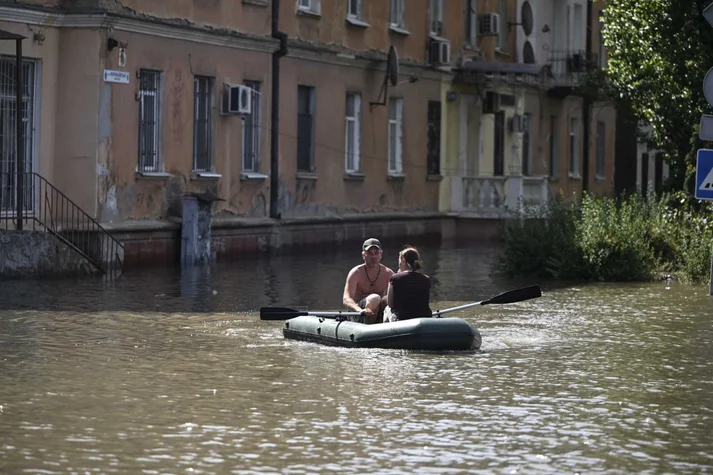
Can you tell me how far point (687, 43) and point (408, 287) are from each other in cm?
1252

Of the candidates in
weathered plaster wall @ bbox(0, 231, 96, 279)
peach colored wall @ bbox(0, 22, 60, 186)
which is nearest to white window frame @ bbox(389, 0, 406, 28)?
peach colored wall @ bbox(0, 22, 60, 186)

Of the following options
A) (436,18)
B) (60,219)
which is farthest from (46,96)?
(436,18)

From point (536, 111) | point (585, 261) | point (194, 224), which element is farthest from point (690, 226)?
point (536, 111)

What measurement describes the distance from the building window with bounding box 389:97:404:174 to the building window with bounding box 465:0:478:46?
16.9 ft

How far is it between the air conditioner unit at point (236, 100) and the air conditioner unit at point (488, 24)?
14.5 metres

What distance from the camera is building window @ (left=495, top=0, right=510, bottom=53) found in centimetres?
4494

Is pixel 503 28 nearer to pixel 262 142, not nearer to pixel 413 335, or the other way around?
pixel 262 142

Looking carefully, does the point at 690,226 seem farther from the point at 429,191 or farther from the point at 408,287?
the point at 429,191

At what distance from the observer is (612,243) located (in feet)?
84.5

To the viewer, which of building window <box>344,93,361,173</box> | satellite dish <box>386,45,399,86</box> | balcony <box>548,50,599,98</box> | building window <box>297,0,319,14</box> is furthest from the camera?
balcony <box>548,50,599,98</box>

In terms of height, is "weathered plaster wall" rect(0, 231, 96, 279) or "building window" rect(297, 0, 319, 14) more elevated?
"building window" rect(297, 0, 319, 14)

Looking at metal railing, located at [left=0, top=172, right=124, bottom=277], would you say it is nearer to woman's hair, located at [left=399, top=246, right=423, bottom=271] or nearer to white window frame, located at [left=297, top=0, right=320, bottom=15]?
white window frame, located at [left=297, top=0, right=320, bottom=15]

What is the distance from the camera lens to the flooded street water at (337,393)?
31.5 feet

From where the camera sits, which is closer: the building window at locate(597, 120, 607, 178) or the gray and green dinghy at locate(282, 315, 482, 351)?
the gray and green dinghy at locate(282, 315, 482, 351)
